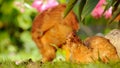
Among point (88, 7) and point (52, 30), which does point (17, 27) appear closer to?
point (52, 30)

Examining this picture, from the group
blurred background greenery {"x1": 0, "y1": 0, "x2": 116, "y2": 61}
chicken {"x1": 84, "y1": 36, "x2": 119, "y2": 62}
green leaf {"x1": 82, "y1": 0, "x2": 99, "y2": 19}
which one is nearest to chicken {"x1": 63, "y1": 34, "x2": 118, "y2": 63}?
chicken {"x1": 84, "y1": 36, "x2": 119, "y2": 62}

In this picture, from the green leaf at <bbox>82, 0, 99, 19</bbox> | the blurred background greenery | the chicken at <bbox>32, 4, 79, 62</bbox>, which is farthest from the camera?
the blurred background greenery

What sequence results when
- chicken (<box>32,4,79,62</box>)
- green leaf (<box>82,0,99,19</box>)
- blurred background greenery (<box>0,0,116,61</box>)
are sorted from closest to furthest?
green leaf (<box>82,0,99,19</box>)
chicken (<box>32,4,79,62</box>)
blurred background greenery (<box>0,0,116,61</box>)

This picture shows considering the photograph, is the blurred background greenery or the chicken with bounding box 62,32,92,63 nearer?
the chicken with bounding box 62,32,92,63

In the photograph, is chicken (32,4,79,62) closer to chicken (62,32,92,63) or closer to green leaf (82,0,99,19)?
chicken (62,32,92,63)

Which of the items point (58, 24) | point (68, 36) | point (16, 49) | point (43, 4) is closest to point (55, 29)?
point (58, 24)

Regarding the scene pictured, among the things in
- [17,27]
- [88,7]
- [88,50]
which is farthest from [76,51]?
[17,27]
